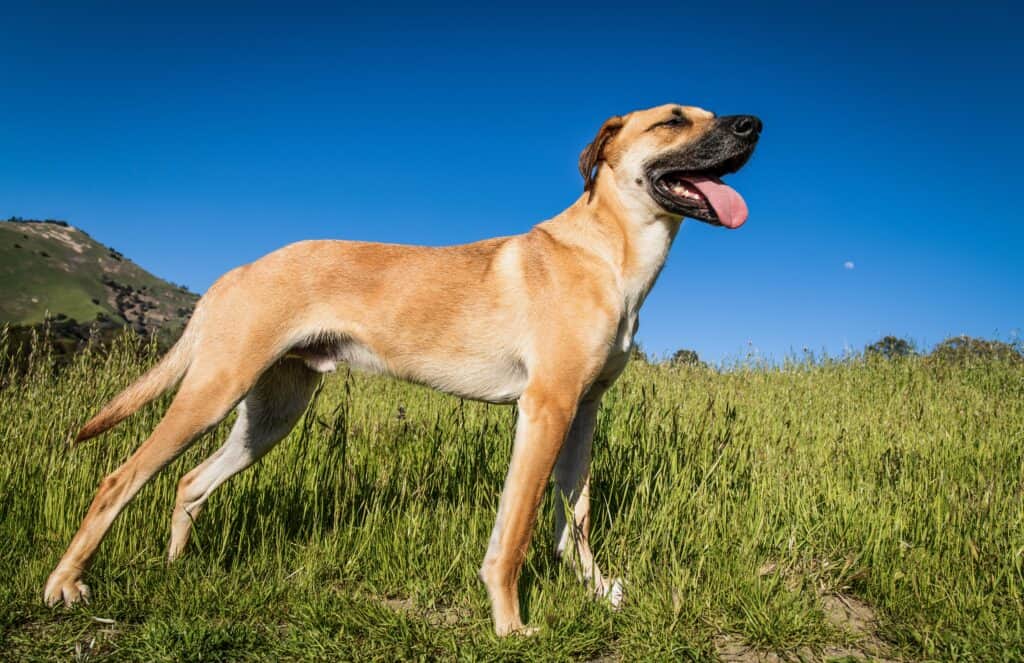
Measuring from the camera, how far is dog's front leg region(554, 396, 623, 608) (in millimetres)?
3633

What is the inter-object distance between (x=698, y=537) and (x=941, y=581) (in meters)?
1.39

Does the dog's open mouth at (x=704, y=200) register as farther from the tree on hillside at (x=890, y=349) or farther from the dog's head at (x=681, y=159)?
the tree on hillside at (x=890, y=349)

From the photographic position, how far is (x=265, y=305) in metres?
3.44

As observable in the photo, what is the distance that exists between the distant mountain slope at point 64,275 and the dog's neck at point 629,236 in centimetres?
4843

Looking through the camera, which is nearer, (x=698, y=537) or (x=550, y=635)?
(x=550, y=635)

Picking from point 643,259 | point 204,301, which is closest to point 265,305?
point 204,301

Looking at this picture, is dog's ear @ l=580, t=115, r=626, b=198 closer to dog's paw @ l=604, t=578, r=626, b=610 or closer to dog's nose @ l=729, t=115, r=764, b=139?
dog's nose @ l=729, t=115, r=764, b=139

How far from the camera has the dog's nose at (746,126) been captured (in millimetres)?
3602

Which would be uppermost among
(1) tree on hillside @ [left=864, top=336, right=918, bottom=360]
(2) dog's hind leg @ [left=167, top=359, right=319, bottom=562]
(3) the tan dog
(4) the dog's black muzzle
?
(1) tree on hillside @ [left=864, top=336, right=918, bottom=360]

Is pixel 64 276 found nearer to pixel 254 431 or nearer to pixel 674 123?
pixel 254 431

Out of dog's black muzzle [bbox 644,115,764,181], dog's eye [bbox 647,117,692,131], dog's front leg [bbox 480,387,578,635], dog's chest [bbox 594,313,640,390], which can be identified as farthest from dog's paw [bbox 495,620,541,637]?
dog's eye [bbox 647,117,692,131]

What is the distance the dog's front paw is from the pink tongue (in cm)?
410

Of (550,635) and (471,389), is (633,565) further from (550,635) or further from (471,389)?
(471,389)

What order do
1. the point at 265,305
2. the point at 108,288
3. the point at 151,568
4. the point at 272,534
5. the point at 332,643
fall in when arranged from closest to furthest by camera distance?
the point at 332,643, the point at 265,305, the point at 151,568, the point at 272,534, the point at 108,288
